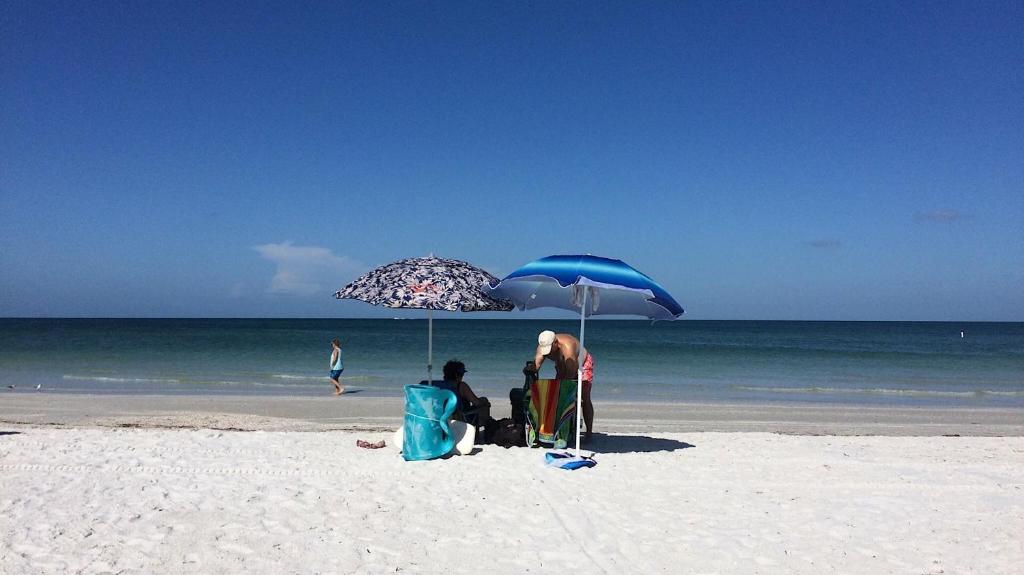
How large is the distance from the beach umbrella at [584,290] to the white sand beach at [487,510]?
1.61 meters

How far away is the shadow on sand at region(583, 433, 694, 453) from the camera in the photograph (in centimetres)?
802

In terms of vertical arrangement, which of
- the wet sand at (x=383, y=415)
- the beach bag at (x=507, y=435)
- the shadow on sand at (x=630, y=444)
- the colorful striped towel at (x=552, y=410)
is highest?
the colorful striped towel at (x=552, y=410)

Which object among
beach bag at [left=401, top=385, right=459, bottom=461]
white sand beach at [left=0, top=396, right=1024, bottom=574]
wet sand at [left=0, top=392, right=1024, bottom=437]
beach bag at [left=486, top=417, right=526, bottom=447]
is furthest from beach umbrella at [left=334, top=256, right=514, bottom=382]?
wet sand at [left=0, top=392, right=1024, bottom=437]

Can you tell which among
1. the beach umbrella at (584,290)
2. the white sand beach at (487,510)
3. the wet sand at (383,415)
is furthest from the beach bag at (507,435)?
the wet sand at (383,415)

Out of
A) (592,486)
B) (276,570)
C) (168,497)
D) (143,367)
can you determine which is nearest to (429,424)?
(592,486)

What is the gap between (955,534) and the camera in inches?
195

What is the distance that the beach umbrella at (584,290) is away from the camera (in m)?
6.52

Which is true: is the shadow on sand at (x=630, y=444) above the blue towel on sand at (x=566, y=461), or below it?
below

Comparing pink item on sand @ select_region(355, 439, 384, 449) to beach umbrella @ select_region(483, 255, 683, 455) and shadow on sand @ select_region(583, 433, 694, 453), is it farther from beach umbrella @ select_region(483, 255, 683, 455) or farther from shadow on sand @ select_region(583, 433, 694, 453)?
shadow on sand @ select_region(583, 433, 694, 453)

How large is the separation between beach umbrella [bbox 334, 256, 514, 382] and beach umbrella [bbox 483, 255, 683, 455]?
224mm

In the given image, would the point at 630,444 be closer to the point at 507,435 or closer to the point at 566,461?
the point at 507,435

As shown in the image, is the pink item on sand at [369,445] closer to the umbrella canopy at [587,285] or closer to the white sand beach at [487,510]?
the white sand beach at [487,510]

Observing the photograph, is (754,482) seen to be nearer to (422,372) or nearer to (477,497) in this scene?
(477,497)

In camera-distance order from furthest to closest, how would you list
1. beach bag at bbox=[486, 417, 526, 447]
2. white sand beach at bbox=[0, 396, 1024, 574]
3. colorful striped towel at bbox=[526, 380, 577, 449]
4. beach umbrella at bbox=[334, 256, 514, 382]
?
1. beach bag at bbox=[486, 417, 526, 447]
2. colorful striped towel at bbox=[526, 380, 577, 449]
3. beach umbrella at bbox=[334, 256, 514, 382]
4. white sand beach at bbox=[0, 396, 1024, 574]
